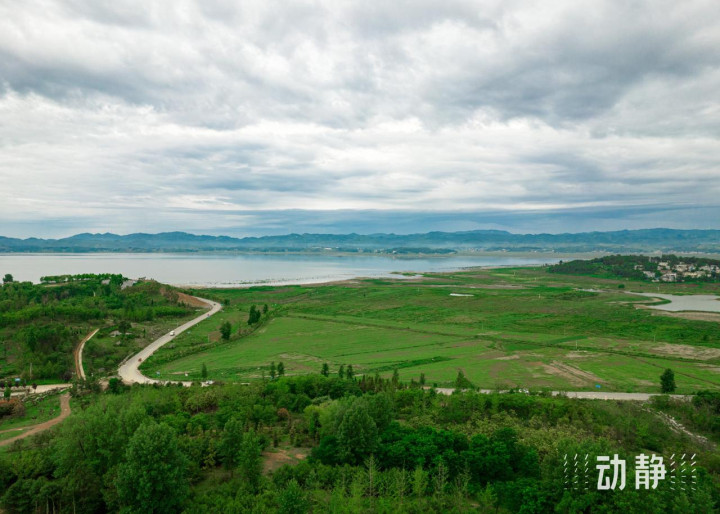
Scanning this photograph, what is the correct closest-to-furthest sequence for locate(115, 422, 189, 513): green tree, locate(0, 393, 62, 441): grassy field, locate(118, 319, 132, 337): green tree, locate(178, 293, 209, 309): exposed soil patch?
1. locate(115, 422, 189, 513): green tree
2. locate(0, 393, 62, 441): grassy field
3. locate(118, 319, 132, 337): green tree
4. locate(178, 293, 209, 309): exposed soil patch

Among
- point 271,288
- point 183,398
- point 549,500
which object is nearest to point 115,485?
point 183,398

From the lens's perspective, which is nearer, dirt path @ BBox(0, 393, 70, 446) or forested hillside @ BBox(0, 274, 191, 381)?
dirt path @ BBox(0, 393, 70, 446)

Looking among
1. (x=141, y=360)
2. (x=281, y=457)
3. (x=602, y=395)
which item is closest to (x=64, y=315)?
(x=141, y=360)

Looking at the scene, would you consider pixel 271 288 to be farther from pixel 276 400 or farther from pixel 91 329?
pixel 276 400

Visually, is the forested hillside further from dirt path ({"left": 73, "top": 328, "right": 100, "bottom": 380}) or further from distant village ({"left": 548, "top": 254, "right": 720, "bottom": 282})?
distant village ({"left": 548, "top": 254, "right": 720, "bottom": 282})

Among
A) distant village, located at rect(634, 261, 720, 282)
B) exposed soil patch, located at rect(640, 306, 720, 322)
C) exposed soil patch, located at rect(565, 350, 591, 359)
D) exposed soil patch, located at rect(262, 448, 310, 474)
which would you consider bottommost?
exposed soil patch, located at rect(565, 350, 591, 359)

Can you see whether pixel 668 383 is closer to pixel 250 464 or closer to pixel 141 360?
pixel 250 464

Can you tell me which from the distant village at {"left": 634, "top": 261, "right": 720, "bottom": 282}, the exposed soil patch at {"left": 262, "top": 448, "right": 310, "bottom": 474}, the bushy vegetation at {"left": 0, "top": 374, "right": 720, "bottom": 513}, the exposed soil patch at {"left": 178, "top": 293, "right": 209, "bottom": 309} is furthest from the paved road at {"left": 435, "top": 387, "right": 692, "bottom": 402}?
the distant village at {"left": 634, "top": 261, "right": 720, "bottom": 282}
